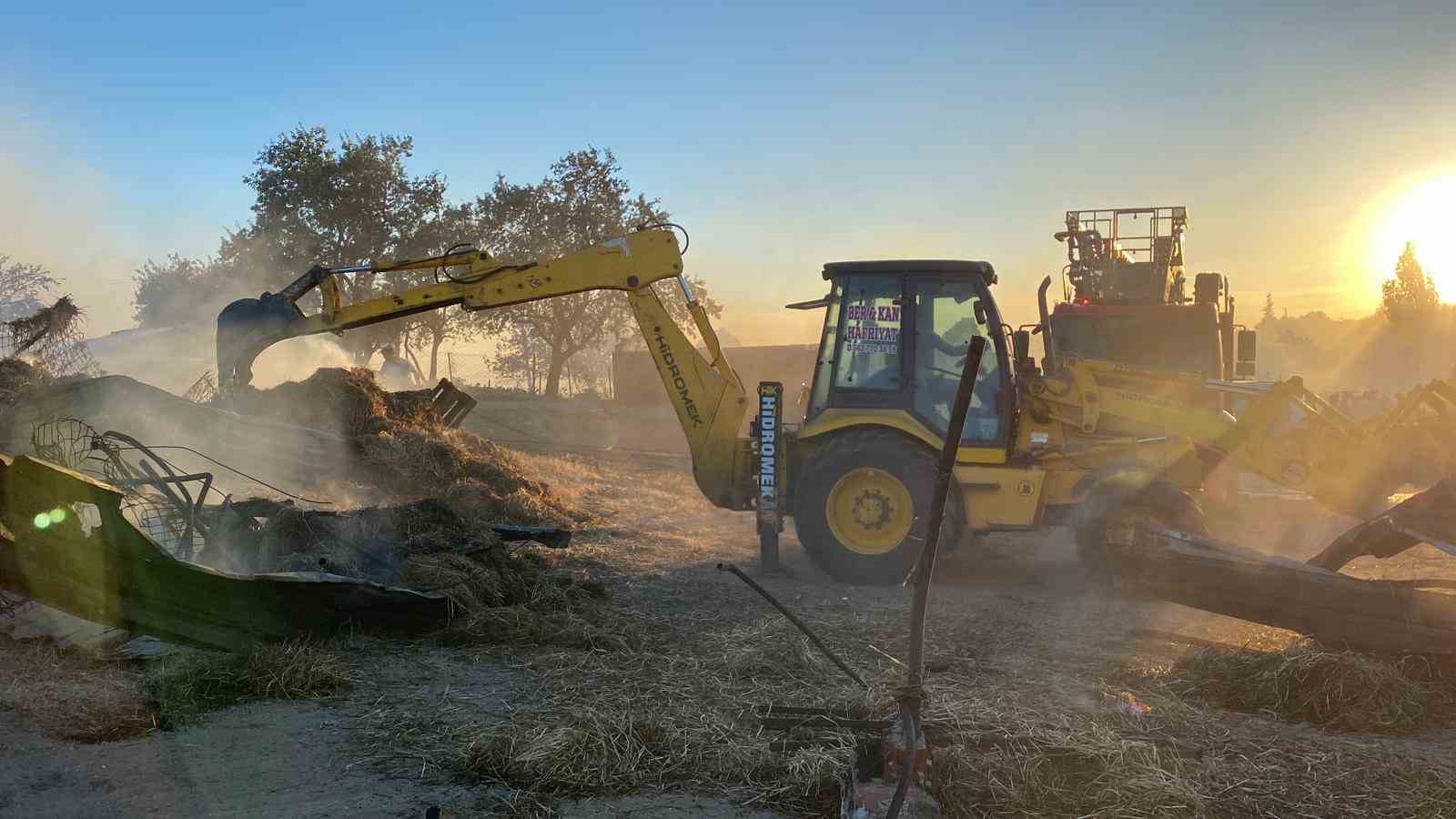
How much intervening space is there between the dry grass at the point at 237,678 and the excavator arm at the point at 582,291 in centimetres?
438

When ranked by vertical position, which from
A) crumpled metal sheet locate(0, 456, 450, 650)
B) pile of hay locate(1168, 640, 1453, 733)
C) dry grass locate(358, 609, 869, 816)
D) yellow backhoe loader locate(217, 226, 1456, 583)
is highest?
yellow backhoe loader locate(217, 226, 1456, 583)

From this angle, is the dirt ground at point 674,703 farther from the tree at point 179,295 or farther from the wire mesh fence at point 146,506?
the tree at point 179,295

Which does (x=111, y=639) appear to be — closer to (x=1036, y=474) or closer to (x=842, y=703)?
(x=842, y=703)

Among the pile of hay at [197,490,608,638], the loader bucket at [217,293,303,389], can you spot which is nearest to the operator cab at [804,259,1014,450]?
the pile of hay at [197,490,608,638]

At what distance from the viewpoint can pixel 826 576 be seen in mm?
9289

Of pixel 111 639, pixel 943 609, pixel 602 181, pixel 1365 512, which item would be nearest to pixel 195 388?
pixel 111 639

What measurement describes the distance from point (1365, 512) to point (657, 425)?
20.3 metres

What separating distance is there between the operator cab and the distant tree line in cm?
2253

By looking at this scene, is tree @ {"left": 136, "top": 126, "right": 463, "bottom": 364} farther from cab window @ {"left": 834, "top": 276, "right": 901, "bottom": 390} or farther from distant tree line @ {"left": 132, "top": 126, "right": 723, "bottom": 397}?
cab window @ {"left": 834, "top": 276, "right": 901, "bottom": 390}

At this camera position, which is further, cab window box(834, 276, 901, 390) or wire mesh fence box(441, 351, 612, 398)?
wire mesh fence box(441, 351, 612, 398)

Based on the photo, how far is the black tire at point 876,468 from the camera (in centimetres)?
877

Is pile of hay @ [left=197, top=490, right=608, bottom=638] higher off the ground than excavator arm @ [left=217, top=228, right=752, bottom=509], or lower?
lower

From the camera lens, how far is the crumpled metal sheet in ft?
16.9

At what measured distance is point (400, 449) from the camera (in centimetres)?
1244
